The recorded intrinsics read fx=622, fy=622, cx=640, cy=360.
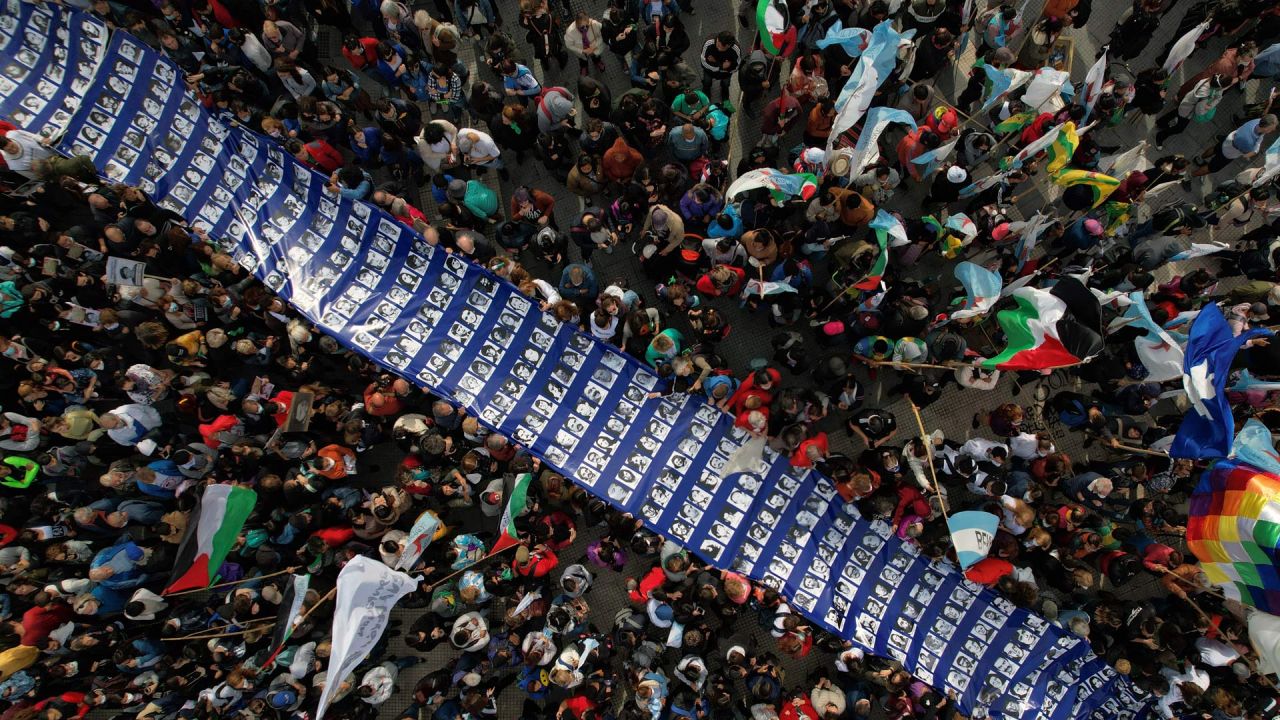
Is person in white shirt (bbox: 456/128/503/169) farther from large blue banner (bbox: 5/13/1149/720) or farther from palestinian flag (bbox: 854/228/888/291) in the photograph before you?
palestinian flag (bbox: 854/228/888/291)

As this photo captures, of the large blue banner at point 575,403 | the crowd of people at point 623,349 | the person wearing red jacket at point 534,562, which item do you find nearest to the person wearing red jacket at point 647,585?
the crowd of people at point 623,349

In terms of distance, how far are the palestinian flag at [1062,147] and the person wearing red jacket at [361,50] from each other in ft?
38.0

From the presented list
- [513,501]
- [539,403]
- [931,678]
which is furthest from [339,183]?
[931,678]

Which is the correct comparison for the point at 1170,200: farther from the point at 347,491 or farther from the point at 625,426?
the point at 347,491

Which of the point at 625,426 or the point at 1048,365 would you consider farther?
the point at 625,426

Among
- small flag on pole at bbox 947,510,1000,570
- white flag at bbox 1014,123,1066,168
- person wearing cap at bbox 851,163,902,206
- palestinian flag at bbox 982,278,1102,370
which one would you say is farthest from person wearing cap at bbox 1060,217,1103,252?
small flag on pole at bbox 947,510,1000,570

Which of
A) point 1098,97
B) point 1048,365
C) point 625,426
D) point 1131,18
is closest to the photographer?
point 1048,365

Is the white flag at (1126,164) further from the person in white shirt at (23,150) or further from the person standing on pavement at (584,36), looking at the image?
the person in white shirt at (23,150)

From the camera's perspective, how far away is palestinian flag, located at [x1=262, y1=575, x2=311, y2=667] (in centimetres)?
890

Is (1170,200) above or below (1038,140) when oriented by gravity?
above

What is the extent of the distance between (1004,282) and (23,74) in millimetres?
17044

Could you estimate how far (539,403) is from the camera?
10.1 meters

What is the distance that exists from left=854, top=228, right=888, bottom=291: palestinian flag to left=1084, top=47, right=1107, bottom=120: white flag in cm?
462

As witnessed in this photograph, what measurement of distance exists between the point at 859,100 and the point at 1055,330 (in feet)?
14.4
